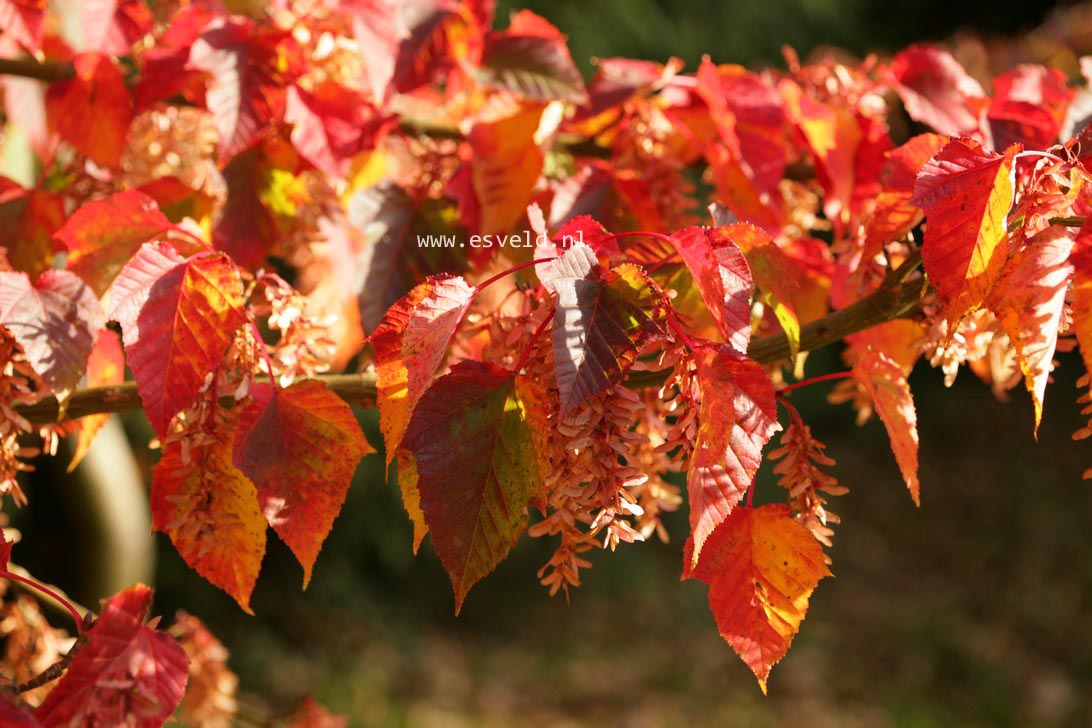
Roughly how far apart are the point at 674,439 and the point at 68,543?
1.06m

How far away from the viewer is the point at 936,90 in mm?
889

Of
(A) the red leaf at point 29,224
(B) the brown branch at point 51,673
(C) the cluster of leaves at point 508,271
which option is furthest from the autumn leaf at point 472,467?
(A) the red leaf at point 29,224

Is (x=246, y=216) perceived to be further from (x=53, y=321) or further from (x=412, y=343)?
(x=412, y=343)

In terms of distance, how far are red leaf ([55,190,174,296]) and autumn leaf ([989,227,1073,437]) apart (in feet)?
1.75

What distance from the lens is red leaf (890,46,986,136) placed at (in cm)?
87

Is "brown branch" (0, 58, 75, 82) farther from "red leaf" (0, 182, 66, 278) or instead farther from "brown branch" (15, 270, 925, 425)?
"brown branch" (15, 270, 925, 425)

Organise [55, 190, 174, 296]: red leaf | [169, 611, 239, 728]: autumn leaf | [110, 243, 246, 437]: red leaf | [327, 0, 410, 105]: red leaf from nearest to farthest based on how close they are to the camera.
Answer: [110, 243, 246, 437]: red leaf < [55, 190, 174, 296]: red leaf < [327, 0, 410, 105]: red leaf < [169, 611, 239, 728]: autumn leaf

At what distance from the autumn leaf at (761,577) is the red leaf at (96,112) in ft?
1.94

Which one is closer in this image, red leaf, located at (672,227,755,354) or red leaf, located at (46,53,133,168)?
red leaf, located at (672,227,755,354)

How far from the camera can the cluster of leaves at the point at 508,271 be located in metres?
0.51

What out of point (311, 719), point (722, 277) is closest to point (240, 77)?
point (722, 277)

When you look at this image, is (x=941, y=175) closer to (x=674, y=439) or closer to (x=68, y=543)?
(x=674, y=439)

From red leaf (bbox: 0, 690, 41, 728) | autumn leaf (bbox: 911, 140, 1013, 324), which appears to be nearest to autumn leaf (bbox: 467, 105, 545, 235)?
autumn leaf (bbox: 911, 140, 1013, 324)

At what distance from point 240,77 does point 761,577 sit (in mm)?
547
